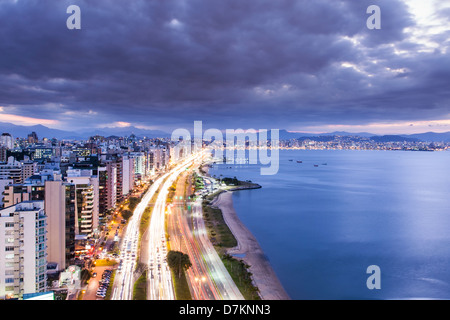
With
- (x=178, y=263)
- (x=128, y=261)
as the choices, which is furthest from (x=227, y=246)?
(x=128, y=261)

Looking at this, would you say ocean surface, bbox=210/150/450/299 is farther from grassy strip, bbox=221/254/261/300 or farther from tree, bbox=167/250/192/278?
tree, bbox=167/250/192/278

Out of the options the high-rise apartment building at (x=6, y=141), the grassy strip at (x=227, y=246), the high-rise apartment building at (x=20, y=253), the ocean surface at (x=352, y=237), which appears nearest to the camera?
the high-rise apartment building at (x=20, y=253)

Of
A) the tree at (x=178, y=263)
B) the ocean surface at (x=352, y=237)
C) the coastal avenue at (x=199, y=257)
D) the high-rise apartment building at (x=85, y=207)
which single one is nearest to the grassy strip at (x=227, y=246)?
the coastal avenue at (x=199, y=257)

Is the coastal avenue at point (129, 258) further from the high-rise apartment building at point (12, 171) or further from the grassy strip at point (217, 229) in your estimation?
the high-rise apartment building at point (12, 171)

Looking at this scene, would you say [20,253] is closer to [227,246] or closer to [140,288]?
[140,288]
